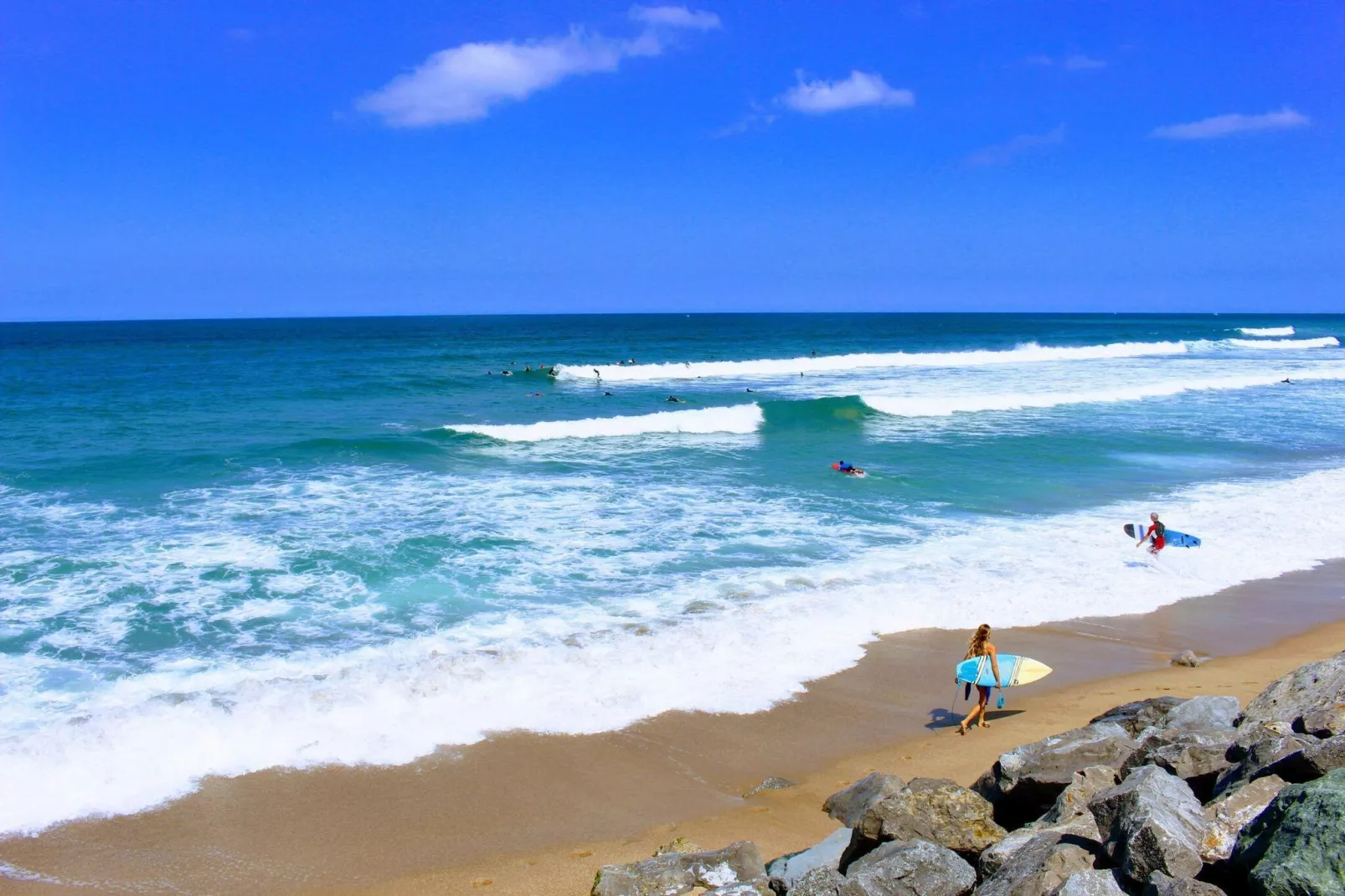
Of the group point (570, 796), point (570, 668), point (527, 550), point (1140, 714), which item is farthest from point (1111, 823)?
point (527, 550)

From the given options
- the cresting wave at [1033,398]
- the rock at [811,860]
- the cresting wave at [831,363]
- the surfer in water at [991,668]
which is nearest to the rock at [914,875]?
the rock at [811,860]

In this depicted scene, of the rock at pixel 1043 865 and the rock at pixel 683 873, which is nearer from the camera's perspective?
the rock at pixel 1043 865

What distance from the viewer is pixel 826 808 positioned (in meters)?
7.33

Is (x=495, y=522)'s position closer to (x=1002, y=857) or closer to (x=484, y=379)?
(x=1002, y=857)

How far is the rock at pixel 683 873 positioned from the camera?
5832mm

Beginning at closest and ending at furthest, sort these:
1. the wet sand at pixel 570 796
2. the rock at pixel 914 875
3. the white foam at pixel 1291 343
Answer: the rock at pixel 914 875
the wet sand at pixel 570 796
the white foam at pixel 1291 343

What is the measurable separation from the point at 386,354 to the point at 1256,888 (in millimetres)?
63452

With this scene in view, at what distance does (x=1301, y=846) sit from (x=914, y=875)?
6.35 feet

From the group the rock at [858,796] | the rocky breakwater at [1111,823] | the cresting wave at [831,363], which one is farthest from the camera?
the cresting wave at [831,363]

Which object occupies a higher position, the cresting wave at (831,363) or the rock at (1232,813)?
the cresting wave at (831,363)

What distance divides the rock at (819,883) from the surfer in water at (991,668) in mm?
3950

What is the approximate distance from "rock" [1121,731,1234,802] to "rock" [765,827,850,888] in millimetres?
1985

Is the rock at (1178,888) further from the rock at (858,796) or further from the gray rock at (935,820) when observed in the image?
the rock at (858,796)

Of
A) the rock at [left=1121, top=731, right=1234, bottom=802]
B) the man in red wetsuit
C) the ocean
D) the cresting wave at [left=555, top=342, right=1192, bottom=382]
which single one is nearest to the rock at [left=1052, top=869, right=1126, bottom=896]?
the rock at [left=1121, top=731, right=1234, bottom=802]
